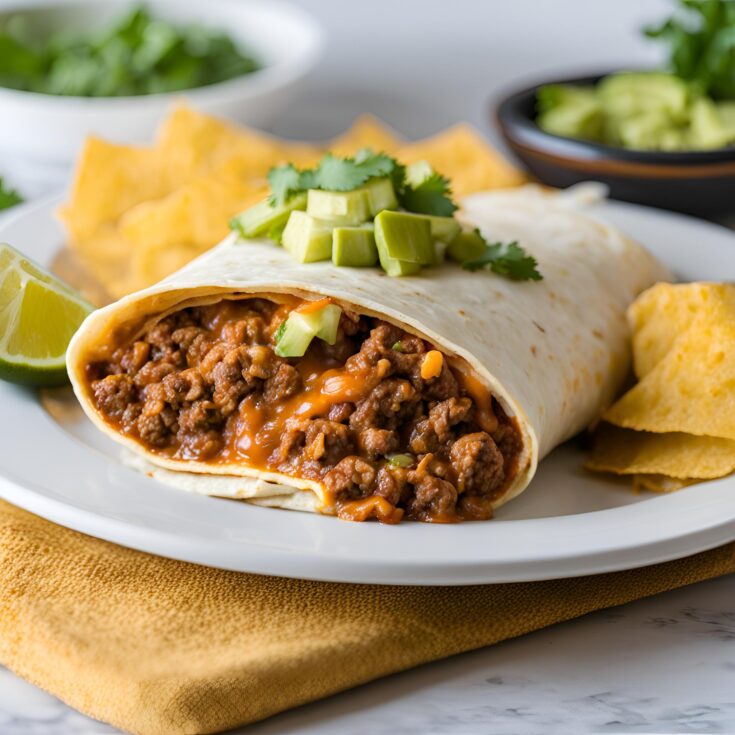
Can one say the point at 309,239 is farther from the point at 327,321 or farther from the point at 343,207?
the point at 327,321

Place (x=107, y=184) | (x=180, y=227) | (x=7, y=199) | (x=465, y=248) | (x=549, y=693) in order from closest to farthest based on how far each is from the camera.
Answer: (x=549, y=693), (x=465, y=248), (x=180, y=227), (x=107, y=184), (x=7, y=199)

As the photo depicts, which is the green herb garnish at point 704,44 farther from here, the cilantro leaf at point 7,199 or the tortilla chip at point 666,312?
the cilantro leaf at point 7,199

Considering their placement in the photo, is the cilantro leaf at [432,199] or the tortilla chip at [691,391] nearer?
the tortilla chip at [691,391]

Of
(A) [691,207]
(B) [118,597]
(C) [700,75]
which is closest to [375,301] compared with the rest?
(B) [118,597]

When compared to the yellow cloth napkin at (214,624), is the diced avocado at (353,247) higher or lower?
higher

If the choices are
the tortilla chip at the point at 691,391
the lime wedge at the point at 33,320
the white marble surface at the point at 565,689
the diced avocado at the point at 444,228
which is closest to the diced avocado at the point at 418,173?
the diced avocado at the point at 444,228

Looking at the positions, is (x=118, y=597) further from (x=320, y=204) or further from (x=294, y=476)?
(x=320, y=204)

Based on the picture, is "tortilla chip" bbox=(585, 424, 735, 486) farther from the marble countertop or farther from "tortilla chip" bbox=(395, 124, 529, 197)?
"tortilla chip" bbox=(395, 124, 529, 197)

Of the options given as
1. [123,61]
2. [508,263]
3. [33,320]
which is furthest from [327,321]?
[123,61]
